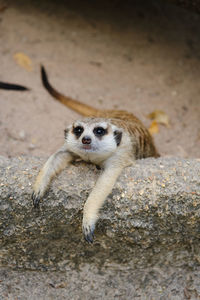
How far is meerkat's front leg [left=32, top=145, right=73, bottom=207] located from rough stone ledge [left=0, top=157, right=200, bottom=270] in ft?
0.12

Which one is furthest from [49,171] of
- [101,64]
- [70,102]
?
[101,64]

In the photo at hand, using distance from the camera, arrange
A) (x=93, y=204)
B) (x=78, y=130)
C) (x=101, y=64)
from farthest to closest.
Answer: (x=101, y=64), (x=78, y=130), (x=93, y=204)

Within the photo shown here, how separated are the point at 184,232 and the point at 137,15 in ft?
7.32

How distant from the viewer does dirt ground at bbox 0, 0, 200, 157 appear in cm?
257

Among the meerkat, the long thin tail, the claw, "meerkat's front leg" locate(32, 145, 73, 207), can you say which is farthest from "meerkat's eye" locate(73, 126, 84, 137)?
the long thin tail

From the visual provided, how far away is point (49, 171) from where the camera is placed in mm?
1731

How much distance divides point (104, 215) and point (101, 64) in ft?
5.59

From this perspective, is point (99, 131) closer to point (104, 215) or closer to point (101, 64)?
point (104, 215)

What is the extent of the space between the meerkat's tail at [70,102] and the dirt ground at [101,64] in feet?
0.17

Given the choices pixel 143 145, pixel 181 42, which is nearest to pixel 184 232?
pixel 143 145

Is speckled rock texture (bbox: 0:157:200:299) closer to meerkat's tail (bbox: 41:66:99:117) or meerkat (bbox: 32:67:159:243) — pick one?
meerkat (bbox: 32:67:159:243)

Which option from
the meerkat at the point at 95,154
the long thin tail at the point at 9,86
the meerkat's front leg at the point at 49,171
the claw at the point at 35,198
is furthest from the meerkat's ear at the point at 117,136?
the long thin tail at the point at 9,86

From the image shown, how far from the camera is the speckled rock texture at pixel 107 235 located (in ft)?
5.51

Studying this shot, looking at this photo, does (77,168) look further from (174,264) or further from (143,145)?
(174,264)
